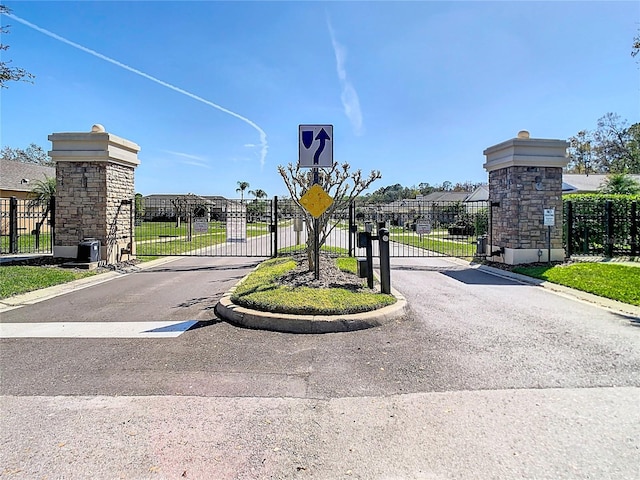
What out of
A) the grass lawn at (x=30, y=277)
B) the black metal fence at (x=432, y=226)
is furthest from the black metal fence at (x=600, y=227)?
the grass lawn at (x=30, y=277)

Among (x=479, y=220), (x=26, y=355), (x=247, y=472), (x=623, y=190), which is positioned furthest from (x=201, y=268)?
(x=623, y=190)

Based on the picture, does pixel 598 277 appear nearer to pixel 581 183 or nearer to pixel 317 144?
pixel 317 144

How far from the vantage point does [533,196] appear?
11867mm

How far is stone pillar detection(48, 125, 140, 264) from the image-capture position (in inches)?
459

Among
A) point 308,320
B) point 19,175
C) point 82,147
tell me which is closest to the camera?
point 308,320

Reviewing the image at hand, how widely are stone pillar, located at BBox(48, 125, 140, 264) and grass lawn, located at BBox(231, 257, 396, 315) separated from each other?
653 centimetres

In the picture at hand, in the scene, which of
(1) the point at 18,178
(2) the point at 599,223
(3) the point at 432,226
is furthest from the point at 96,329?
(1) the point at 18,178

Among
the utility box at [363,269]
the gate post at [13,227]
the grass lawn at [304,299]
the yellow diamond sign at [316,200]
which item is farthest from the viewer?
the gate post at [13,227]

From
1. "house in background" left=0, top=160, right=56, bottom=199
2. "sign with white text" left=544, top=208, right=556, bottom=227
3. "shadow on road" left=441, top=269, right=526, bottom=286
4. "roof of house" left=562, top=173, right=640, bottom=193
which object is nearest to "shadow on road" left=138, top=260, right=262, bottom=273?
"shadow on road" left=441, top=269, right=526, bottom=286

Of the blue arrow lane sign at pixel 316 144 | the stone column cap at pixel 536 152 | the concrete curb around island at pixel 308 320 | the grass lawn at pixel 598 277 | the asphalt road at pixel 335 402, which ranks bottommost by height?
the asphalt road at pixel 335 402

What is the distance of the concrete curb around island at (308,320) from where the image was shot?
558 centimetres

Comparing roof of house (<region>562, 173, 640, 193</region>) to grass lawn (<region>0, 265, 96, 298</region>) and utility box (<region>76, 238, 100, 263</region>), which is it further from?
grass lawn (<region>0, 265, 96, 298</region>)

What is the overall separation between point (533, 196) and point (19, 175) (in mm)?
37415

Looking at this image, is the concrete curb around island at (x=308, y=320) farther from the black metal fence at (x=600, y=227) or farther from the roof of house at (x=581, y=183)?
the roof of house at (x=581, y=183)
